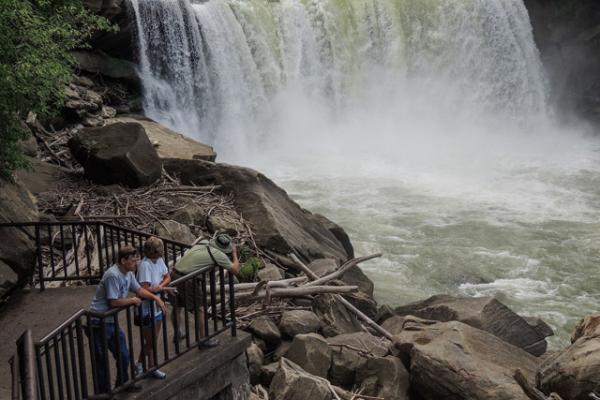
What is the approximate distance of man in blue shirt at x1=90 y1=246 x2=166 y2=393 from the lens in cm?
550

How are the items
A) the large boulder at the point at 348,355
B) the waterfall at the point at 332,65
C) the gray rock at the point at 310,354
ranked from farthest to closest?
1. the waterfall at the point at 332,65
2. the large boulder at the point at 348,355
3. the gray rock at the point at 310,354

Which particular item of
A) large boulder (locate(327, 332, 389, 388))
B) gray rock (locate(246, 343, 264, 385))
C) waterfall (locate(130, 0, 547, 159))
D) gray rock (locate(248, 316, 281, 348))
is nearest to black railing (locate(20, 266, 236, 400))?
gray rock (locate(246, 343, 264, 385))

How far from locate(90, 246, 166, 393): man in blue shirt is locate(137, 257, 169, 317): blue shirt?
17cm

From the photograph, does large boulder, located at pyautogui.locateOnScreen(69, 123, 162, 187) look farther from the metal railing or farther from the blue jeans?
the blue jeans

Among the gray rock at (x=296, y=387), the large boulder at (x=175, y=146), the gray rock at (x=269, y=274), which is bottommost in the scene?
the gray rock at (x=296, y=387)

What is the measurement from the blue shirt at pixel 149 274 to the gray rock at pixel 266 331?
2.49 m

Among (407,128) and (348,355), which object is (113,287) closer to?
(348,355)

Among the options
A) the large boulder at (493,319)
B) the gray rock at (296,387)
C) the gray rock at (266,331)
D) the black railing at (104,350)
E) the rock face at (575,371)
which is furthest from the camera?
the large boulder at (493,319)

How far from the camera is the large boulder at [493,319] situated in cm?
996

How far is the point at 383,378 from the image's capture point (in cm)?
810

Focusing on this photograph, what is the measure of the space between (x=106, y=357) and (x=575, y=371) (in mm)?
4971

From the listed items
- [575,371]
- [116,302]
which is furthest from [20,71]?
[575,371]

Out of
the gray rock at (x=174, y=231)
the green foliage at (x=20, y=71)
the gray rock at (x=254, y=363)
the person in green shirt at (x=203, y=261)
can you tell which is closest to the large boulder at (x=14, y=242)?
the green foliage at (x=20, y=71)

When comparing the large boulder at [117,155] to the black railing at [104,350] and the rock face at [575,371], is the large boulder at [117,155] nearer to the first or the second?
the black railing at [104,350]
